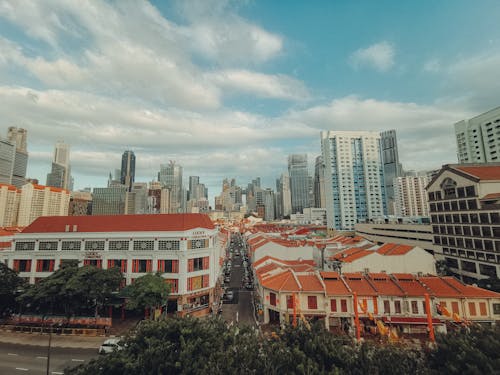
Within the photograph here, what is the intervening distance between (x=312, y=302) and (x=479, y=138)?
164722mm

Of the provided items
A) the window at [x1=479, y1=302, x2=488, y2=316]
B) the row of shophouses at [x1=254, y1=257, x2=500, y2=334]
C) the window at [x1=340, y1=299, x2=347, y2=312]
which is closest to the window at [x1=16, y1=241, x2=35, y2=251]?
the row of shophouses at [x1=254, y1=257, x2=500, y2=334]

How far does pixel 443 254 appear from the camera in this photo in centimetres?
6606

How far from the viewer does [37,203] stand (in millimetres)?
178875

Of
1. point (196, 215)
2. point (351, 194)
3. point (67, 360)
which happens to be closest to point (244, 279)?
point (196, 215)

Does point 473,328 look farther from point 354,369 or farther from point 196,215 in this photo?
point 196,215

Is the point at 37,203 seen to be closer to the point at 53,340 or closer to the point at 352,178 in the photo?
the point at 53,340

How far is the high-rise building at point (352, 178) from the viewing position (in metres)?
173

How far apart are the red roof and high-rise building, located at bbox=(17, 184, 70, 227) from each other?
522 ft

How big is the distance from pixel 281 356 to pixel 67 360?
29.3 metres

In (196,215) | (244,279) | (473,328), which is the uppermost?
(196,215)

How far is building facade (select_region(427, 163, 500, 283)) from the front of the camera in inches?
2041

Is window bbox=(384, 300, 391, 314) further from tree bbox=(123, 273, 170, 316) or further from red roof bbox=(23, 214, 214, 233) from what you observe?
red roof bbox=(23, 214, 214, 233)

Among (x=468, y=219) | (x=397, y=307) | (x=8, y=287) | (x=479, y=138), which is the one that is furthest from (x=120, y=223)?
(x=479, y=138)

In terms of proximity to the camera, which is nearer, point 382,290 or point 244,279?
point 382,290
